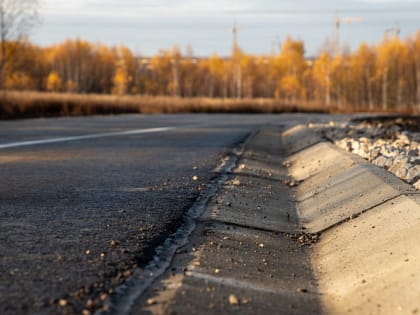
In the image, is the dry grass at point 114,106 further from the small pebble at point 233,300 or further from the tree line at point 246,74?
the tree line at point 246,74

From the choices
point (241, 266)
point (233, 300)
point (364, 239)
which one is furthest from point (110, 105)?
point (233, 300)

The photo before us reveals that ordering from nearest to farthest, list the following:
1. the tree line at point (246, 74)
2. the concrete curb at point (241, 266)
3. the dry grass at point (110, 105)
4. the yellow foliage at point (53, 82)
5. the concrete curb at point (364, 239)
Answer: the concrete curb at point (241, 266) → the concrete curb at point (364, 239) → the dry grass at point (110, 105) → the tree line at point (246, 74) → the yellow foliage at point (53, 82)

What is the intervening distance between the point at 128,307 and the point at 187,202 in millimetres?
2882

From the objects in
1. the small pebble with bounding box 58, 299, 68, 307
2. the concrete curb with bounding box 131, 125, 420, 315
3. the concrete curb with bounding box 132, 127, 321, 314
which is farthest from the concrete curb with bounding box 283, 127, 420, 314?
the small pebble with bounding box 58, 299, 68, 307

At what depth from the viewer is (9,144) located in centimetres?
1073

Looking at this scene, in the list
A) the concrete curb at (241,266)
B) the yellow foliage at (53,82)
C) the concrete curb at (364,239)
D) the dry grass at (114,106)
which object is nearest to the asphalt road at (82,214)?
the concrete curb at (241,266)

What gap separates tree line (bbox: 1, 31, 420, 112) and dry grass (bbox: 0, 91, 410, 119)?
5768cm

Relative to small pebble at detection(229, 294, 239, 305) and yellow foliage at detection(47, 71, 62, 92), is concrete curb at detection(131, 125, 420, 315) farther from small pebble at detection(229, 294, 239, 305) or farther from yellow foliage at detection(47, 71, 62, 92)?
yellow foliage at detection(47, 71, 62, 92)

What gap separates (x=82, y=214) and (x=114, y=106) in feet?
84.9

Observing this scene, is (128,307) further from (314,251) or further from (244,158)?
(244,158)

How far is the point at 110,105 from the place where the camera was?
3008 centimetres

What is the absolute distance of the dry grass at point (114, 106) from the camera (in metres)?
23.3

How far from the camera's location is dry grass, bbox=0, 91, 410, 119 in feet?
76.4

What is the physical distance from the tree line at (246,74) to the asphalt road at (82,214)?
95555 millimetres
